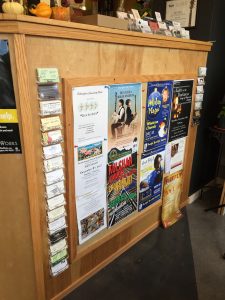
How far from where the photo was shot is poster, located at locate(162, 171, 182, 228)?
2.26m

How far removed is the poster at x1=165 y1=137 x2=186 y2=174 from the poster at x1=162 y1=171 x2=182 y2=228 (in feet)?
0.21

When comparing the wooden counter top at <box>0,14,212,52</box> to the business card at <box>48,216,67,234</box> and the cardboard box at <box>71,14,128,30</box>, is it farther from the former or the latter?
the business card at <box>48,216,67,234</box>

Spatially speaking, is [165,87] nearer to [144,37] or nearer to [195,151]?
[144,37]

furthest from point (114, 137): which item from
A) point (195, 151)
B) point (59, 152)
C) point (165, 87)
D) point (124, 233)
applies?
point (195, 151)

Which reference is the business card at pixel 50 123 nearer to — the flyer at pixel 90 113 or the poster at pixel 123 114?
the flyer at pixel 90 113

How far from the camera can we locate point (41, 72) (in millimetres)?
1144

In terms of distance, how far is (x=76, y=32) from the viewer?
1.20 m

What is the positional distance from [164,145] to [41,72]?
3.92 ft

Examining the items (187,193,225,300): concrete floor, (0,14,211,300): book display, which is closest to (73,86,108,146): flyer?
(0,14,211,300): book display

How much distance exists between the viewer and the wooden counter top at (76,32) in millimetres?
994

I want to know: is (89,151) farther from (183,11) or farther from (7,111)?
(183,11)

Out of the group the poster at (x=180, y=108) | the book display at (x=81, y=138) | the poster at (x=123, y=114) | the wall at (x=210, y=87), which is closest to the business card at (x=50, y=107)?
the book display at (x=81, y=138)

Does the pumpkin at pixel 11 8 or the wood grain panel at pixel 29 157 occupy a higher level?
Result: the pumpkin at pixel 11 8

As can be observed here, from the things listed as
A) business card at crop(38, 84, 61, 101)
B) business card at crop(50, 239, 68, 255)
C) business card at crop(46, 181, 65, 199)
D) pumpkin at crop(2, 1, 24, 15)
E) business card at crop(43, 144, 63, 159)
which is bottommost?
business card at crop(50, 239, 68, 255)
